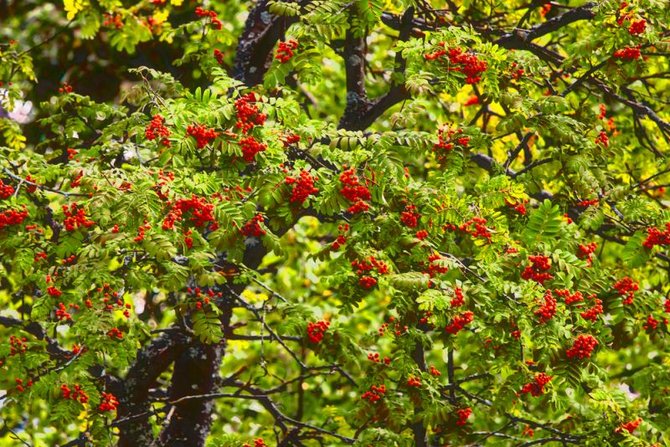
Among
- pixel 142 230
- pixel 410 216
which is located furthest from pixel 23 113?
pixel 410 216

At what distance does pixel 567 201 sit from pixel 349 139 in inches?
78.9

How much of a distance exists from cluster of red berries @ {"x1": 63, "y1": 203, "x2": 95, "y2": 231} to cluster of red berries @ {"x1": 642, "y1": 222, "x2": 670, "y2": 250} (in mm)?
3394

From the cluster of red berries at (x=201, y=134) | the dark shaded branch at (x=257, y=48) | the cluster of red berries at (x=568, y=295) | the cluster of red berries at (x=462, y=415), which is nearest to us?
the cluster of red berries at (x=201, y=134)

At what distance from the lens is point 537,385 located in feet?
19.2

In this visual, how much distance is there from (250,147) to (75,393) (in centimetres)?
185

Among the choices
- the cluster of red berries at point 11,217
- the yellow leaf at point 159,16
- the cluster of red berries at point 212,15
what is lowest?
the cluster of red berries at point 11,217

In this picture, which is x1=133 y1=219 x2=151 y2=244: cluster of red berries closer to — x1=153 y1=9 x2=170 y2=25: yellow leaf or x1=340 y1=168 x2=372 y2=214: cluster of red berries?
x1=340 y1=168 x2=372 y2=214: cluster of red berries

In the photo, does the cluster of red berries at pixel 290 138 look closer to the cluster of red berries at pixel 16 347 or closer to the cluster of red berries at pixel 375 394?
the cluster of red berries at pixel 375 394

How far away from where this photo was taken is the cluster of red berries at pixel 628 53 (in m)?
6.30

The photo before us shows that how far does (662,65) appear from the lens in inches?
353

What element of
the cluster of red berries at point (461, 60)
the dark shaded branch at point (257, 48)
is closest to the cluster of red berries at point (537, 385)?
the cluster of red berries at point (461, 60)

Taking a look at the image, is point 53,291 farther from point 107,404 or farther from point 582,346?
point 582,346

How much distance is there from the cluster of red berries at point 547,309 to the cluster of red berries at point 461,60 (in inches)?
59.1

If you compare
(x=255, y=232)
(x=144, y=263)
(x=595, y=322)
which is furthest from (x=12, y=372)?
(x=595, y=322)
